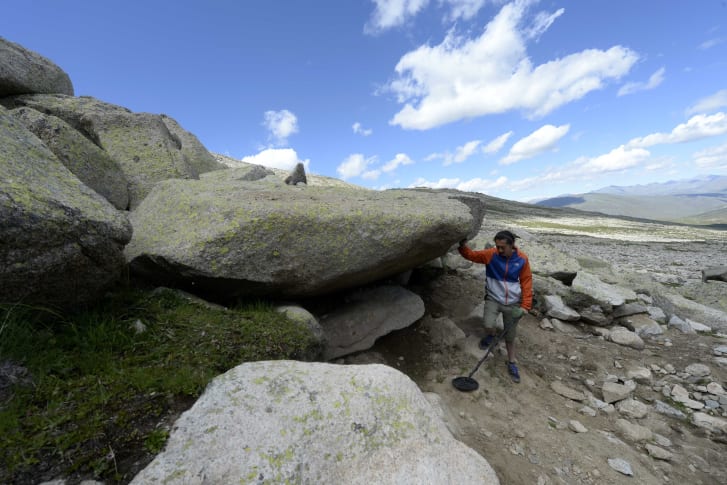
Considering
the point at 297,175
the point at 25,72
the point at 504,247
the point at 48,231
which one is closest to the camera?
the point at 48,231

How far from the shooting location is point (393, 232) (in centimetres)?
880

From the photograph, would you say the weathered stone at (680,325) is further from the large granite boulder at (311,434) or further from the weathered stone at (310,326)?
the weathered stone at (310,326)

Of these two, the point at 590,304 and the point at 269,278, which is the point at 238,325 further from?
the point at 590,304

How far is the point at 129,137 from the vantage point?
12.9 meters

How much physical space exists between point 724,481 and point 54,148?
17.5m

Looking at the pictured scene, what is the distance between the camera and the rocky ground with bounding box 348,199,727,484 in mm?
7112

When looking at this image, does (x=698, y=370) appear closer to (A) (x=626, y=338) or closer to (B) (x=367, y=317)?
(A) (x=626, y=338)

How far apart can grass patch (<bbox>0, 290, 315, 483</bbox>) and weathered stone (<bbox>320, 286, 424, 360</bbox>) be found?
3.18 meters

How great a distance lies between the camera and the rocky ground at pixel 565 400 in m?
7.11

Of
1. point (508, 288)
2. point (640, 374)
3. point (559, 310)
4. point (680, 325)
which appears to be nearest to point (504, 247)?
point (508, 288)

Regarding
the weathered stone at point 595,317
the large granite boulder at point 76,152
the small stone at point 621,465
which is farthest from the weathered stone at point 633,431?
the large granite boulder at point 76,152

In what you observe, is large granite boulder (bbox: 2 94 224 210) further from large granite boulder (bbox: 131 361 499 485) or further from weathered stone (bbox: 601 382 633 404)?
weathered stone (bbox: 601 382 633 404)

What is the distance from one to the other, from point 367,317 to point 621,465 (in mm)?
6835

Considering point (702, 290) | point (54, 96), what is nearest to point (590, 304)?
point (702, 290)
